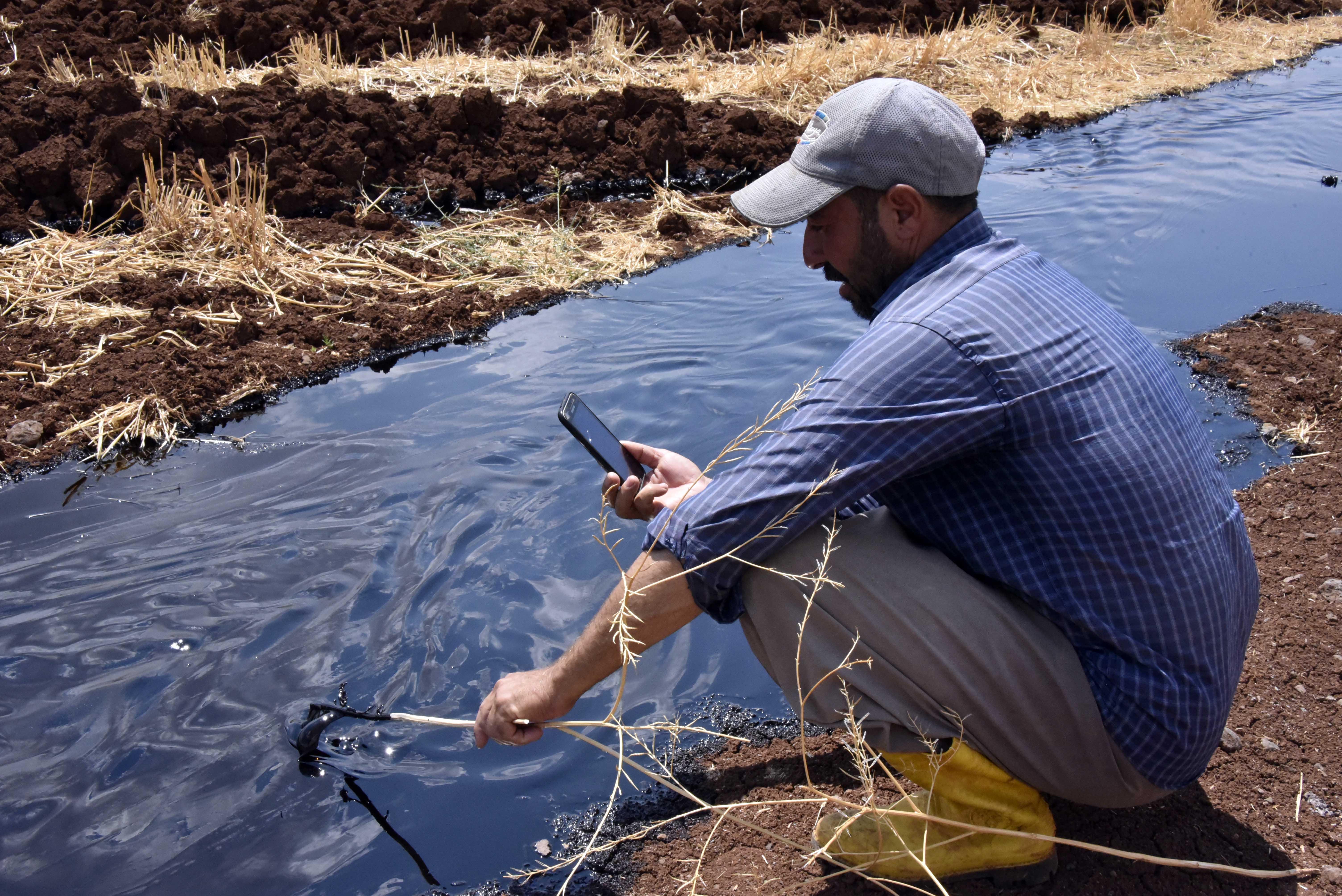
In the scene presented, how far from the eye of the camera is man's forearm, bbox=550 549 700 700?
1902mm

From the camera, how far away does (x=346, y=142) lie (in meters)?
6.25

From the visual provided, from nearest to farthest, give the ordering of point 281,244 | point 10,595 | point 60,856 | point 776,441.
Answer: point 776,441 → point 60,856 → point 10,595 → point 281,244

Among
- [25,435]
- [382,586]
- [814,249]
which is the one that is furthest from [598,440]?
[25,435]

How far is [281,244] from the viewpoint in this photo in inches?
217

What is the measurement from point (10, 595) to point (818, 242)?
9.31 feet

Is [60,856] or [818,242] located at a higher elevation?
[818,242]

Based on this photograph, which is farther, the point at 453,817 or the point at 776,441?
the point at 453,817

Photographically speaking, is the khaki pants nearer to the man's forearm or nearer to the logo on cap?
the man's forearm

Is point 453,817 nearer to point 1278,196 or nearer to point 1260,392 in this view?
point 1260,392

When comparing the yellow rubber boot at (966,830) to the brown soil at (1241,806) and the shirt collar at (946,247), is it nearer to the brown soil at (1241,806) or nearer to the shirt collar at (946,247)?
the brown soil at (1241,806)

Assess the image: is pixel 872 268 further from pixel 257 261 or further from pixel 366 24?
pixel 366 24

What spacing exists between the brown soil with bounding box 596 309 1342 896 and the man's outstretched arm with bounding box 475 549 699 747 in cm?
54

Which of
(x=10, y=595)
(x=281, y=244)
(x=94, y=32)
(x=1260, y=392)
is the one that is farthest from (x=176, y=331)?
(x=94, y=32)

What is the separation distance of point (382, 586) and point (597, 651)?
5.25ft
